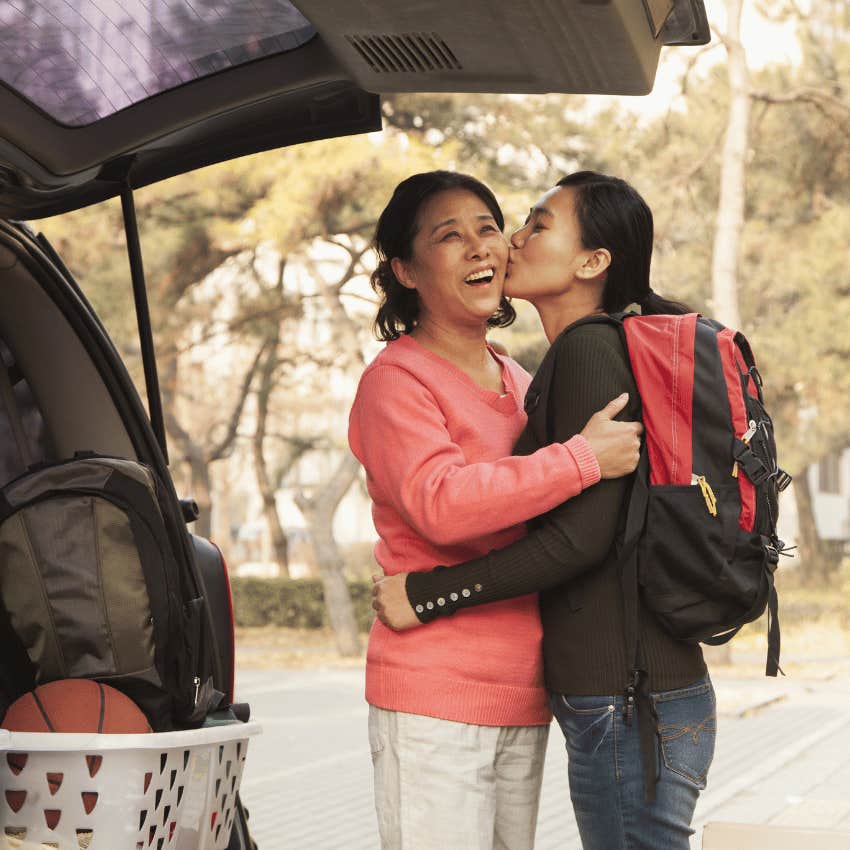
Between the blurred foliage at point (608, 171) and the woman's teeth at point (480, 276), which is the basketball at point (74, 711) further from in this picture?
the blurred foliage at point (608, 171)

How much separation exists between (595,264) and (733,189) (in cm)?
1296

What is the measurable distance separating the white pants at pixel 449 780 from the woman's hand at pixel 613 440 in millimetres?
544

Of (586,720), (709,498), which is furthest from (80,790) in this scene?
(709,498)

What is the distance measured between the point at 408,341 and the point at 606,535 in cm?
62

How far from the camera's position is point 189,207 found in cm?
1961

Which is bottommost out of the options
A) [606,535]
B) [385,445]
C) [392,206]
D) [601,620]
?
[601,620]

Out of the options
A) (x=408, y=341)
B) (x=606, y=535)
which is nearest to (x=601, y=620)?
(x=606, y=535)

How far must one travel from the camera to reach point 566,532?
2502 millimetres

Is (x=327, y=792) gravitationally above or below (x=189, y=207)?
below

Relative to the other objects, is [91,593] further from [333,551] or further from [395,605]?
[333,551]

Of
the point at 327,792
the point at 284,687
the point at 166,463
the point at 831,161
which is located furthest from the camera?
the point at 831,161

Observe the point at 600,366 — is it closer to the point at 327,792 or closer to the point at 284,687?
the point at 327,792

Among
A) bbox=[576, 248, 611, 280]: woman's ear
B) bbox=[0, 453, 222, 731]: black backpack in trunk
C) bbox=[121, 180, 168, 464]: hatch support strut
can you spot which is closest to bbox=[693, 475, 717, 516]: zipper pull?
bbox=[576, 248, 611, 280]: woman's ear

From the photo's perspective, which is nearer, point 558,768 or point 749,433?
point 749,433
